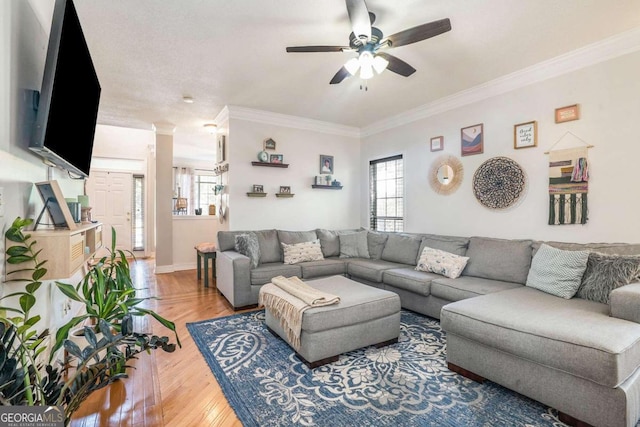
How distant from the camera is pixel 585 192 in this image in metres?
2.80

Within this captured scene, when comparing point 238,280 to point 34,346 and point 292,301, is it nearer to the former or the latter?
point 292,301

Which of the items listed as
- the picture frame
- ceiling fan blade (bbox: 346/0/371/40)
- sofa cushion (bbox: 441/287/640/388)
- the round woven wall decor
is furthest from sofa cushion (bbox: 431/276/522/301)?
ceiling fan blade (bbox: 346/0/371/40)

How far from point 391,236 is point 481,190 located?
1.31 metres

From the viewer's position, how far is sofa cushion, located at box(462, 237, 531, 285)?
291 centimetres

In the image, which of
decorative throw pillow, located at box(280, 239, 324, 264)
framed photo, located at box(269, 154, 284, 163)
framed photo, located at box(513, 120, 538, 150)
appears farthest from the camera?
framed photo, located at box(269, 154, 284, 163)

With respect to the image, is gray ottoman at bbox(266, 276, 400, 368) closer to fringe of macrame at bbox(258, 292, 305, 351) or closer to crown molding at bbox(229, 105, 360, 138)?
fringe of macrame at bbox(258, 292, 305, 351)

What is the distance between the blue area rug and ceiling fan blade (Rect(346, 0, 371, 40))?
2.38m

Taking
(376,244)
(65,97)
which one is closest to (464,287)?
(376,244)

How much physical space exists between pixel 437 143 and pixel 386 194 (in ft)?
4.01

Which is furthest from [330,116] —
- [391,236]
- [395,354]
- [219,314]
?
[395,354]

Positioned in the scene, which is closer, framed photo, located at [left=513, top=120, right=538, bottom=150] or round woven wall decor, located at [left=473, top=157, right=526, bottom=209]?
framed photo, located at [left=513, top=120, right=538, bottom=150]

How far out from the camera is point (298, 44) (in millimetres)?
2650

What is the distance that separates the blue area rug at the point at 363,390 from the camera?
5.65 ft

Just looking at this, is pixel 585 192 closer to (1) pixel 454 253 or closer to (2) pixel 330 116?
(1) pixel 454 253
